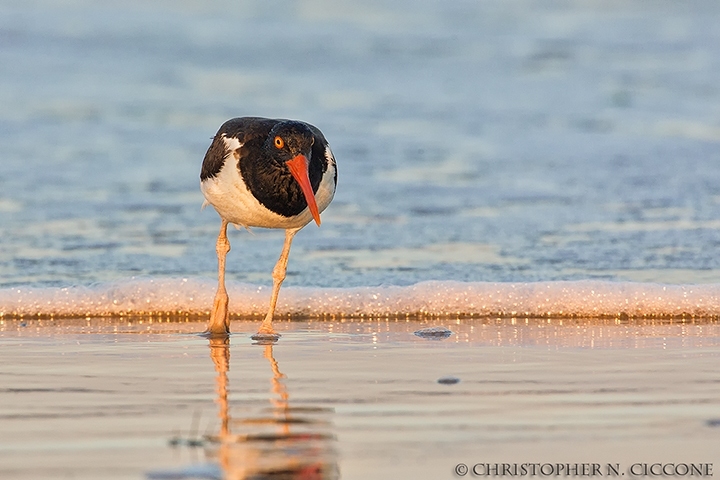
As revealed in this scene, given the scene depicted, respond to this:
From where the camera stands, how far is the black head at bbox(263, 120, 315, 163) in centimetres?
709

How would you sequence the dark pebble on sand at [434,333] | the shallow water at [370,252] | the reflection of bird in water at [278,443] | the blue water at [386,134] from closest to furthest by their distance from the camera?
the reflection of bird in water at [278,443], the shallow water at [370,252], the dark pebble on sand at [434,333], the blue water at [386,134]

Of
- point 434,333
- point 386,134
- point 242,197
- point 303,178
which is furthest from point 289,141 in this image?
point 386,134

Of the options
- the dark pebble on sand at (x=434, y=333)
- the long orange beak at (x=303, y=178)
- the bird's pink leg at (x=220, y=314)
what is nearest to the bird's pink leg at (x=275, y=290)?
the bird's pink leg at (x=220, y=314)

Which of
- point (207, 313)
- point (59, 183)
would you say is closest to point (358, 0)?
point (59, 183)

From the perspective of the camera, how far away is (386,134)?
15523mm

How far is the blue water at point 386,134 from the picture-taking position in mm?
9414

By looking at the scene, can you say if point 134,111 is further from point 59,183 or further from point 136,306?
point 136,306

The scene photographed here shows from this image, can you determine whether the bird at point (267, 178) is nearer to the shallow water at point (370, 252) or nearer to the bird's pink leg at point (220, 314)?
the bird's pink leg at point (220, 314)

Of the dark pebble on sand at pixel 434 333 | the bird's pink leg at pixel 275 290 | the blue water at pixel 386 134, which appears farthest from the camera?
the blue water at pixel 386 134

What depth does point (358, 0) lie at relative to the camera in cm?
2467

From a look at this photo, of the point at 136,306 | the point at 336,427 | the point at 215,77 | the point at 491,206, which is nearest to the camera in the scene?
the point at 336,427

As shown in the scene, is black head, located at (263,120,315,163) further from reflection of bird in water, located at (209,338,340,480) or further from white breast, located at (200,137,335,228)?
reflection of bird in water, located at (209,338,340,480)

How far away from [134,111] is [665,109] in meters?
6.95

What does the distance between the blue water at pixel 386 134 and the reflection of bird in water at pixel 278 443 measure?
3487mm
